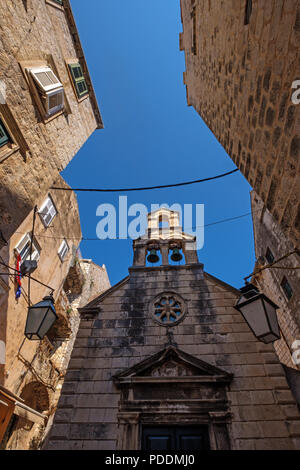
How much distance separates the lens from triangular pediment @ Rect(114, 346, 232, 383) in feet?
18.0

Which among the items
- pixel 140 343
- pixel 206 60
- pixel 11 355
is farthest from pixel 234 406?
pixel 206 60

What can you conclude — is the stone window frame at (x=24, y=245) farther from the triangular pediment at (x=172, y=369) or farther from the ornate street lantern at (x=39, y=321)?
the triangular pediment at (x=172, y=369)

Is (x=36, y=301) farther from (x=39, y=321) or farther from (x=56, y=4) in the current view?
(x=56, y=4)

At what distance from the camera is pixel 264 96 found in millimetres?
3441

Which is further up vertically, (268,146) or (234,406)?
(268,146)

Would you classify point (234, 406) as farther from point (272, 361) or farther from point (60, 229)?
point (60, 229)

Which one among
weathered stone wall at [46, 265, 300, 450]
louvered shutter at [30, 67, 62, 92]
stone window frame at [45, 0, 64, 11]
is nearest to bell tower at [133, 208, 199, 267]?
weathered stone wall at [46, 265, 300, 450]

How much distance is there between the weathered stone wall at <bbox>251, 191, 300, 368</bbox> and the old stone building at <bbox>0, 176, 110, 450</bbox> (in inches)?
348

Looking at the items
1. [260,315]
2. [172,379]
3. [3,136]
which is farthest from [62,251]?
[260,315]

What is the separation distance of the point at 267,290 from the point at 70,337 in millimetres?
12229

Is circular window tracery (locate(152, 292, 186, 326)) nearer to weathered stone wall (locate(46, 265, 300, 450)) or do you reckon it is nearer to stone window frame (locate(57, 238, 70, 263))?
weathered stone wall (locate(46, 265, 300, 450))

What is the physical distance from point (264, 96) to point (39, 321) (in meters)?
5.77

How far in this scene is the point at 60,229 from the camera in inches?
474

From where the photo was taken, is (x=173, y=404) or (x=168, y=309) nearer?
(x=173, y=404)
